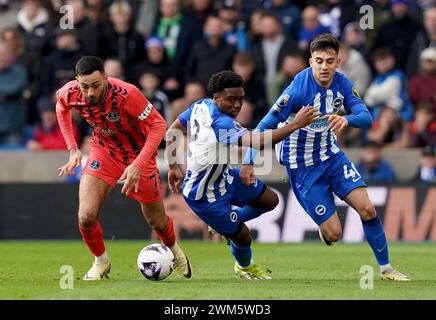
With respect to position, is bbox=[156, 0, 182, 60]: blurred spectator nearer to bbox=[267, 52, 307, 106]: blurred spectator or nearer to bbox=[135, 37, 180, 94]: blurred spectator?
bbox=[135, 37, 180, 94]: blurred spectator

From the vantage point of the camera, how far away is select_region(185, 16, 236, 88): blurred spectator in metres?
19.1

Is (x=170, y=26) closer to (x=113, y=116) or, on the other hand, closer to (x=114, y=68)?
(x=114, y=68)

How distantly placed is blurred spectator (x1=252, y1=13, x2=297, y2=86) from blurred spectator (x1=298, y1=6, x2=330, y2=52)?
27 cm

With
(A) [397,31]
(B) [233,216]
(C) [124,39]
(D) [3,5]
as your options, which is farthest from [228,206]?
(D) [3,5]

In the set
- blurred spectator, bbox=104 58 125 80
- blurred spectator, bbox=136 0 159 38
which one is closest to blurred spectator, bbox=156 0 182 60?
blurred spectator, bbox=136 0 159 38

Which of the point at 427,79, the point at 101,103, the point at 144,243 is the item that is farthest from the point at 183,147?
the point at 101,103

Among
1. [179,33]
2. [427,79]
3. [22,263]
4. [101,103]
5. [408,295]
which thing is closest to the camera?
[408,295]

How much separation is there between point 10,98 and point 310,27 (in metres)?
5.57

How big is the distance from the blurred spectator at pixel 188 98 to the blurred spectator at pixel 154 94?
0.73 ft

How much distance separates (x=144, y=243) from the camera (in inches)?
699

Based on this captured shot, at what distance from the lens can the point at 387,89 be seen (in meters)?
18.7

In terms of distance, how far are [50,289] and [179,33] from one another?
1035 cm

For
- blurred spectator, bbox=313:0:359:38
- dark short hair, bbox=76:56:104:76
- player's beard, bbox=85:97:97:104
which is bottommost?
player's beard, bbox=85:97:97:104

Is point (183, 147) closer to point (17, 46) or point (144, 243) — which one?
point (144, 243)
